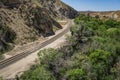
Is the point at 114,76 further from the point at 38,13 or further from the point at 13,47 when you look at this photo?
the point at 38,13

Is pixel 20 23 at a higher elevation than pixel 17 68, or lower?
higher

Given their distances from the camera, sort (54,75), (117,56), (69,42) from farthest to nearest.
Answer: (69,42)
(117,56)
(54,75)

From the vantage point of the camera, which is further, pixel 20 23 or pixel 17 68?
pixel 20 23

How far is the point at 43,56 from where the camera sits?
44281mm

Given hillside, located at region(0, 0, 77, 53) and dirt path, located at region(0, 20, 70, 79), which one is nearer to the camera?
dirt path, located at region(0, 20, 70, 79)

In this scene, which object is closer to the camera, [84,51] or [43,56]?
[43,56]

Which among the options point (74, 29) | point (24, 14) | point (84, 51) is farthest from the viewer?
point (24, 14)

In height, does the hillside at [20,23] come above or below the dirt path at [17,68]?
above

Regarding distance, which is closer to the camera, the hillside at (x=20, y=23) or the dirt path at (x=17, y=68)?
the dirt path at (x=17, y=68)

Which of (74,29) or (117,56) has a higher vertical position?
(74,29)

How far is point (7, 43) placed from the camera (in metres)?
64.9

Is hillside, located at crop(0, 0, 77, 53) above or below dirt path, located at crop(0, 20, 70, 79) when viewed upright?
above

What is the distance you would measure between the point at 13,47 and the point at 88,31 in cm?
1877

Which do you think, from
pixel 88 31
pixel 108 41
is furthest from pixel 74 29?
pixel 108 41
